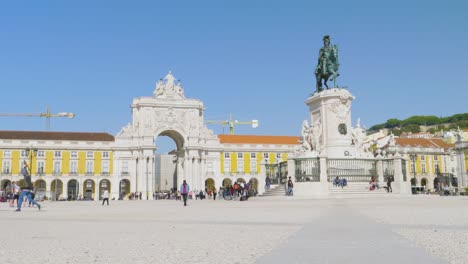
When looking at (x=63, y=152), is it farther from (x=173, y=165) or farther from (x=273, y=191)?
(x=273, y=191)

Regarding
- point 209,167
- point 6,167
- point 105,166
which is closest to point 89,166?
point 105,166

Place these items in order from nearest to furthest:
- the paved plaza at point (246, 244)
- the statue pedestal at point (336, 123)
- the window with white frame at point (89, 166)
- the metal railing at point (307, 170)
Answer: the paved plaza at point (246, 244) < the metal railing at point (307, 170) < the statue pedestal at point (336, 123) < the window with white frame at point (89, 166)

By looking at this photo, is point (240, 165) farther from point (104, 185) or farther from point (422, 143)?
point (422, 143)

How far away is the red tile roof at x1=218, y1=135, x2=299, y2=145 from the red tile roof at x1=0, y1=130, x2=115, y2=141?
18.5 m

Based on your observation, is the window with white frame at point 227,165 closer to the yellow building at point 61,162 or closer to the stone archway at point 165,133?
the stone archway at point 165,133

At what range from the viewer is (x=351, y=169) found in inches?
981

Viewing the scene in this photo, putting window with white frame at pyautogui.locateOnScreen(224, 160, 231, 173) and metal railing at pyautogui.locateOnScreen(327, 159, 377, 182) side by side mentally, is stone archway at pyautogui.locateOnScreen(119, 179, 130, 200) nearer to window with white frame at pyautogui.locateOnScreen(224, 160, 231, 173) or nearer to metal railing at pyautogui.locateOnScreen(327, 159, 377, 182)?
window with white frame at pyautogui.locateOnScreen(224, 160, 231, 173)

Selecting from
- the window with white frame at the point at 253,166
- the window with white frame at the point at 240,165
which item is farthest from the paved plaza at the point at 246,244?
the window with white frame at the point at 253,166

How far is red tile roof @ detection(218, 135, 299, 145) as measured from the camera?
76.1 metres

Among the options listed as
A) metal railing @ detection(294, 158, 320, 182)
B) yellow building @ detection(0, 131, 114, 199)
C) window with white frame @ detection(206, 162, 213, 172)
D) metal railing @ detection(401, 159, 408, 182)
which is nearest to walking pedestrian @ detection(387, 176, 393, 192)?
metal railing @ detection(401, 159, 408, 182)

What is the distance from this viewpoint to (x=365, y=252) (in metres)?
5.37

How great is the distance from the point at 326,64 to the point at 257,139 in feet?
164

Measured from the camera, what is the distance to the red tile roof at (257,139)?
76.1 metres

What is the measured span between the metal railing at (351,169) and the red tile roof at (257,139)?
50.3 meters
